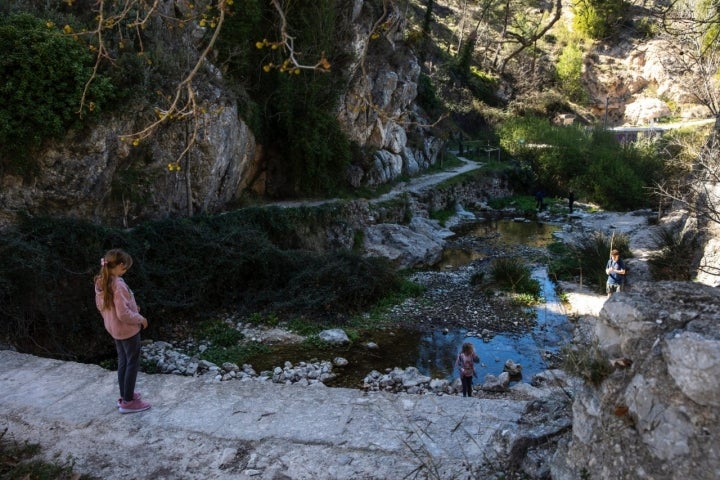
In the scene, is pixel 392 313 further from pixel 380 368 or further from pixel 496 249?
pixel 496 249

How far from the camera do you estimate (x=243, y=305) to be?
39.2 ft

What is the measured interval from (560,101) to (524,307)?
4167cm

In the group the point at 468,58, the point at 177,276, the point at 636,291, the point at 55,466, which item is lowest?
the point at 177,276

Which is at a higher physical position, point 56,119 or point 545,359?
point 56,119

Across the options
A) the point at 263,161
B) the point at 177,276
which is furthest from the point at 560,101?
the point at 177,276

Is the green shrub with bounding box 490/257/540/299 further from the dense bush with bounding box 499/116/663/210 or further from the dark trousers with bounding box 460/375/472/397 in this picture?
the dense bush with bounding box 499/116/663/210

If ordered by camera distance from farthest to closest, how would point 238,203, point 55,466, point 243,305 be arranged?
1. point 238,203
2. point 243,305
3. point 55,466

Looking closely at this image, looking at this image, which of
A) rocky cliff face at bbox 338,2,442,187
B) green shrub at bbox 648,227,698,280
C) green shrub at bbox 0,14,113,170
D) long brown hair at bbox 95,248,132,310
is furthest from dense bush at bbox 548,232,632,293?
green shrub at bbox 0,14,113,170

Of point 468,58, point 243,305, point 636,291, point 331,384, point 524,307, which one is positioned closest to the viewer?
point 636,291

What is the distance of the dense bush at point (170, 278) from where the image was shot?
872cm

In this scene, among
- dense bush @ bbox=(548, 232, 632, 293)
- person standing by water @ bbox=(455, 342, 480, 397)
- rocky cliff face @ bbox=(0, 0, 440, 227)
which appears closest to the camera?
person standing by water @ bbox=(455, 342, 480, 397)

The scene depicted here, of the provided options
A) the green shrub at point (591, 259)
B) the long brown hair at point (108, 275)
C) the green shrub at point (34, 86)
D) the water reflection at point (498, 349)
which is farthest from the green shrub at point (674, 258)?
the green shrub at point (34, 86)

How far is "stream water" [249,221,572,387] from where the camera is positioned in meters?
9.70

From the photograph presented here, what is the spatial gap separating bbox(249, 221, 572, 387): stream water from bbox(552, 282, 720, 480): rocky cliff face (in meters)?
6.37
